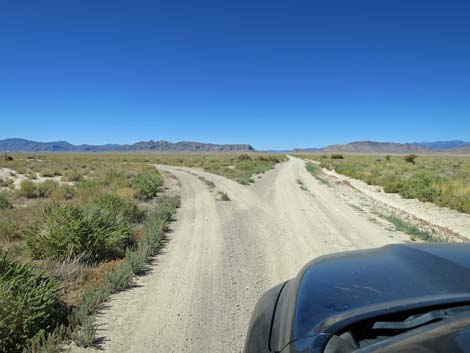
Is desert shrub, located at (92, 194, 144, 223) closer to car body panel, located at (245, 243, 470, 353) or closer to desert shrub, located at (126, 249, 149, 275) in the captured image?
desert shrub, located at (126, 249, 149, 275)

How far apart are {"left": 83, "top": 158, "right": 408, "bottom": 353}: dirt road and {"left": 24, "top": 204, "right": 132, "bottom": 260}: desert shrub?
3.63 ft

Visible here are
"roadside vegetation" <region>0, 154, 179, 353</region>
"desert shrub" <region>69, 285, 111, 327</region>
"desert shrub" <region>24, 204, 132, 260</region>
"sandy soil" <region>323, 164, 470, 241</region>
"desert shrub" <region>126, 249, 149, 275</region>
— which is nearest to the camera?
"roadside vegetation" <region>0, 154, 179, 353</region>

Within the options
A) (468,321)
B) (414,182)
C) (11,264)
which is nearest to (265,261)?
(11,264)

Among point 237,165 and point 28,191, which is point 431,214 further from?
point 237,165

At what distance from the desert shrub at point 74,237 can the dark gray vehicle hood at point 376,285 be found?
16.1ft

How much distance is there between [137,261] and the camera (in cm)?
575

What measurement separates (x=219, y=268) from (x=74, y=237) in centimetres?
285

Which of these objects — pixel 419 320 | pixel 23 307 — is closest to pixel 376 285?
pixel 419 320

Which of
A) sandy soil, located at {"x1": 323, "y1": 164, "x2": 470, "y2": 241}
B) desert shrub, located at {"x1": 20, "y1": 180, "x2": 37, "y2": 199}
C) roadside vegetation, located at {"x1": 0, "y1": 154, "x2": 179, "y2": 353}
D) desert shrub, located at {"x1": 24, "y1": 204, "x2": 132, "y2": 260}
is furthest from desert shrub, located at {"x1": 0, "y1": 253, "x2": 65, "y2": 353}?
desert shrub, located at {"x1": 20, "y1": 180, "x2": 37, "y2": 199}

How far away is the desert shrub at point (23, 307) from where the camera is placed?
329 cm

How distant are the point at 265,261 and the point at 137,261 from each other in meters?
2.48

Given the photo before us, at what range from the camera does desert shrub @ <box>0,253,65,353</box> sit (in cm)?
329

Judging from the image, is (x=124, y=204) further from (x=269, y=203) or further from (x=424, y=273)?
(x=424, y=273)

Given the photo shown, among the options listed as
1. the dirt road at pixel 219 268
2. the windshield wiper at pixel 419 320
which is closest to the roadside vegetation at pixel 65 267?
the dirt road at pixel 219 268
